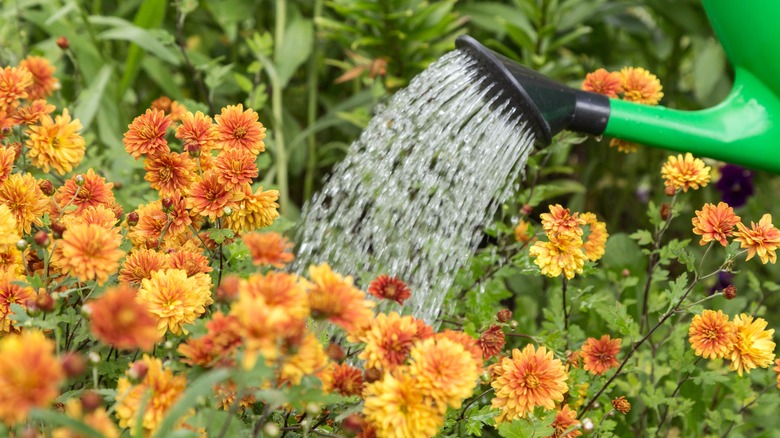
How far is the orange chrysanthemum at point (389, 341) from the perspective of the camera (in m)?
0.58

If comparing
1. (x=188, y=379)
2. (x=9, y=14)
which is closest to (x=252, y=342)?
(x=188, y=379)

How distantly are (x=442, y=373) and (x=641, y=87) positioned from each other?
1.98 ft

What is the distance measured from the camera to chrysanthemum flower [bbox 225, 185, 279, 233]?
0.74 meters

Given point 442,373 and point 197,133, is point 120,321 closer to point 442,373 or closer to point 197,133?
point 442,373

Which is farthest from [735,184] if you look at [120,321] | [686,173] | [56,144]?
[120,321]

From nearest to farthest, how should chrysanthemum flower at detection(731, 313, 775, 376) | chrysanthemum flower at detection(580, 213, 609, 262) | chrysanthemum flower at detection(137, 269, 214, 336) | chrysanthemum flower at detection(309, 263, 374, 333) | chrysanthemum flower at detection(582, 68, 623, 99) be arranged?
chrysanthemum flower at detection(309, 263, 374, 333), chrysanthemum flower at detection(137, 269, 214, 336), chrysanthemum flower at detection(731, 313, 775, 376), chrysanthemum flower at detection(580, 213, 609, 262), chrysanthemum flower at detection(582, 68, 623, 99)

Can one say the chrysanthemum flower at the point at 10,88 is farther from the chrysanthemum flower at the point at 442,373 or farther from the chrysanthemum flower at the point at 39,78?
the chrysanthemum flower at the point at 442,373

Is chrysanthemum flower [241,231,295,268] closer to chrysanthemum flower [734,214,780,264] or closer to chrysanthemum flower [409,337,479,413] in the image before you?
A: chrysanthemum flower [409,337,479,413]

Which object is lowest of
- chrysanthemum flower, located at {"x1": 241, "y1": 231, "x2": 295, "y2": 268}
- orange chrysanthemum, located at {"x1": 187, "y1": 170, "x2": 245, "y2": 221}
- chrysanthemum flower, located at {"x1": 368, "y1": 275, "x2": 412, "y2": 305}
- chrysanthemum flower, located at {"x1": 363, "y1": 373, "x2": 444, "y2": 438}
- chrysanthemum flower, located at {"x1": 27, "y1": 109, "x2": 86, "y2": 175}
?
chrysanthemum flower, located at {"x1": 363, "y1": 373, "x2": 444, "y2": 438}

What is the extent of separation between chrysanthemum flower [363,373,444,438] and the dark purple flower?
4.04 feet

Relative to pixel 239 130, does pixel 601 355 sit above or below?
below

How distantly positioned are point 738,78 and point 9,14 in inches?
45.4

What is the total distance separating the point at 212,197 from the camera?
74 centimetres

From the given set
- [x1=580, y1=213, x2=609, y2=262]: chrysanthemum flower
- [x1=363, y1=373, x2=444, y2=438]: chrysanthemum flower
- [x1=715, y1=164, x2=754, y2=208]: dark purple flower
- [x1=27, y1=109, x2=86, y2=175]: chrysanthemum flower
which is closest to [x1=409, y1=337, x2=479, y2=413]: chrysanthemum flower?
[x1=363, y1=373, x2=444, y2=438]: chrysanthemum flower
